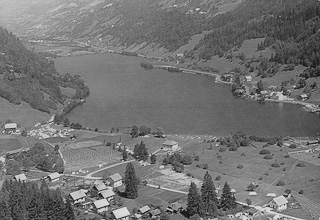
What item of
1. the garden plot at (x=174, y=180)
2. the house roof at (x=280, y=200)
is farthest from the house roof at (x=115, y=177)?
the house roof at (x=280, y=200)

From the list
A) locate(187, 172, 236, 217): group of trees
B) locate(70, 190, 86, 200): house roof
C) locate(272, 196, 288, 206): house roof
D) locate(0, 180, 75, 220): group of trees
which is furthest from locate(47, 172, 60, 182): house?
locate(272, 196, 288, 206): house roof

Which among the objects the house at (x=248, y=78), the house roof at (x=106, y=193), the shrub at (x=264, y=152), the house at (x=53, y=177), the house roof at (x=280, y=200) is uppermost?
the house at (x=248, y=78)

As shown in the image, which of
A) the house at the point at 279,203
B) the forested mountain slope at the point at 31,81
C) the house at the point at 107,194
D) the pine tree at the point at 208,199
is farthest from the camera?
the forested mountain slope at the point at 31,81

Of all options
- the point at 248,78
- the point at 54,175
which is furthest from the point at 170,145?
A: the point at 248,78

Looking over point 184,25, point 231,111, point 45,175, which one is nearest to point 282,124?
point 231,111

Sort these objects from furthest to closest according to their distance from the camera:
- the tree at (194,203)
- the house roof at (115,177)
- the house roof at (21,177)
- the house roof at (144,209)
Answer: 1. the house roof at (21,177)
2. the house roof at (115,177)
3. the house roof at (144,209)
4. the tree at (194,203)

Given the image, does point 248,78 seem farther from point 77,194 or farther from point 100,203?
point 100,203

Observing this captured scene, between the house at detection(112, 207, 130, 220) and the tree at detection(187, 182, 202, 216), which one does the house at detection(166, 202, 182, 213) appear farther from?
the house at detection(112, 207, 130, 220)

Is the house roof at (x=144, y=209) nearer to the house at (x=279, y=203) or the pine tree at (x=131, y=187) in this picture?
the pine tree at (x=131, y=187)
